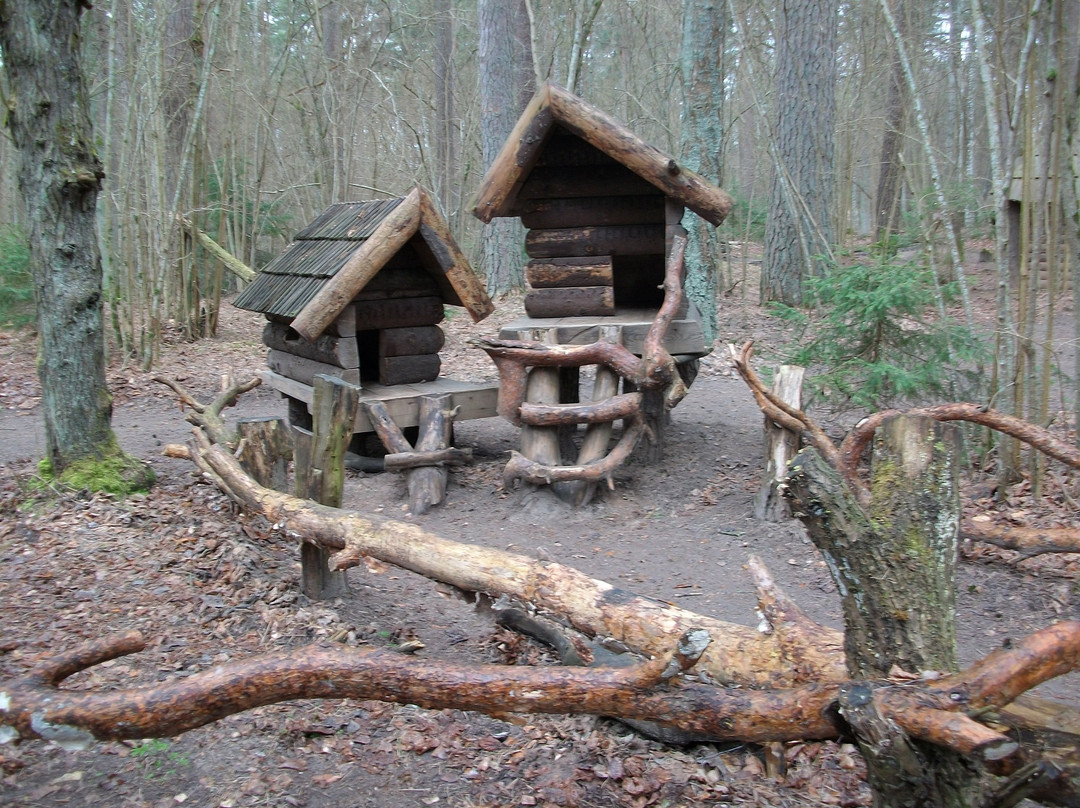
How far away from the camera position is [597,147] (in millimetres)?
6465

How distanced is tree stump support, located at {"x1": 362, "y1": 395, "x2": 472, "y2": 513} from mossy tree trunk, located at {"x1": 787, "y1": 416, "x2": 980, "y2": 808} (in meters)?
4.22

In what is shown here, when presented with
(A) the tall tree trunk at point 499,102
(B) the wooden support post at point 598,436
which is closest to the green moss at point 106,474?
(B) the wooden support post at point 598,436

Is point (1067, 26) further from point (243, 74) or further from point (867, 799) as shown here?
point (243, 74)

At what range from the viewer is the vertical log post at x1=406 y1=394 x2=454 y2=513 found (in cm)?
627

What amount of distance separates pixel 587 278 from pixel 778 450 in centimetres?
225

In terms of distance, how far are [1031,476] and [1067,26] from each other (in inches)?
107

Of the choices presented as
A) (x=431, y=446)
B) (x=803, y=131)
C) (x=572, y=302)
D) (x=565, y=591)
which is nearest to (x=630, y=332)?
(x=572, y=302)

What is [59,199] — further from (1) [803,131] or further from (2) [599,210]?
(1) [803,131]

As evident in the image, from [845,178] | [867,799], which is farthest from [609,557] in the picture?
[845,178]

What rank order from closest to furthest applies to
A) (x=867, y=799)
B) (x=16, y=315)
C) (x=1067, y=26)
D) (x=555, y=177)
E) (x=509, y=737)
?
(x=867, y=799), (x=509, y=737), (x=1067, y=26), (x=555, y=177), (x=16, y=315)

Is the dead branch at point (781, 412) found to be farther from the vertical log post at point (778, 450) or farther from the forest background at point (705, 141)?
the forest background at point (705, 141)

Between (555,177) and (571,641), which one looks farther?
(555,177)

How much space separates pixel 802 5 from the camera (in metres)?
12.4

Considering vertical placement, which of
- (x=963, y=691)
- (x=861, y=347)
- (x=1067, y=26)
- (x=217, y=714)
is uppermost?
(x=1067, y=26)
